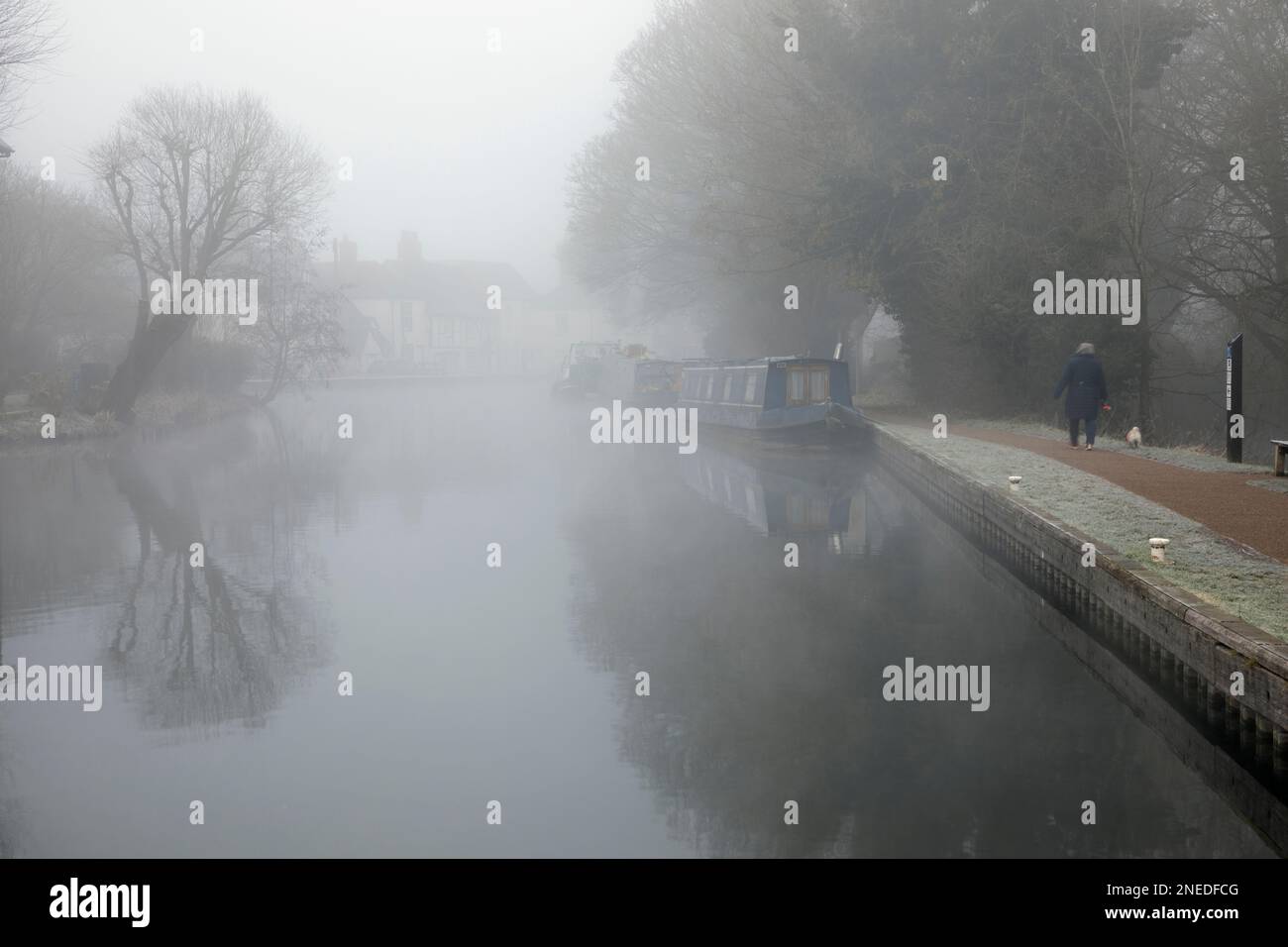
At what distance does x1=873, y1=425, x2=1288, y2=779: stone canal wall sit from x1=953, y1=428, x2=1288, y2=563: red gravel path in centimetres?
127

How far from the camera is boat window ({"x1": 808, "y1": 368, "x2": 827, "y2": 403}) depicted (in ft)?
86.8

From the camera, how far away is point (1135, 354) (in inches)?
946

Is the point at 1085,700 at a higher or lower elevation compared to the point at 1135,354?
lower

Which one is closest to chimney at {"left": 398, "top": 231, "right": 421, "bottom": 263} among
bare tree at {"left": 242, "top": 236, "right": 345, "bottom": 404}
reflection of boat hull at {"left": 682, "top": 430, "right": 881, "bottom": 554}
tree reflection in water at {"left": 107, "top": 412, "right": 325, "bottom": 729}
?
bare tree at {"left": 242, "top": 236, "right": 345, "bottom": 404}

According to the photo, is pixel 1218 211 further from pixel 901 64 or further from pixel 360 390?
pixel 360 390

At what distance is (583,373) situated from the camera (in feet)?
162

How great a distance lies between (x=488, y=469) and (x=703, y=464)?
3979 mm

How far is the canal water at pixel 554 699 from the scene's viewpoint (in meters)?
5.95
